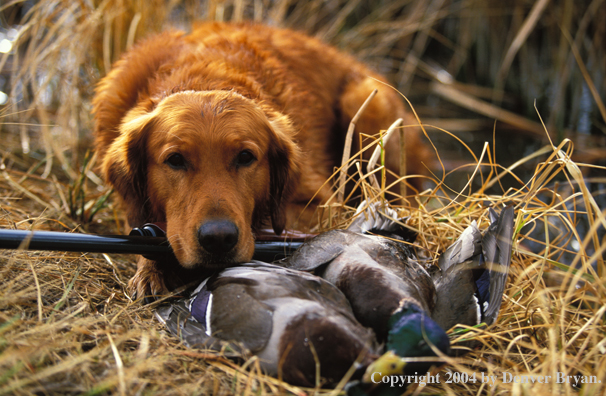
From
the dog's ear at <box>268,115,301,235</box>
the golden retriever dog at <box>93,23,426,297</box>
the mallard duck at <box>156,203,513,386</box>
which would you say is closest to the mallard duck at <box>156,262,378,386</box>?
the mallard duck at <box>156,203,513,386</box>

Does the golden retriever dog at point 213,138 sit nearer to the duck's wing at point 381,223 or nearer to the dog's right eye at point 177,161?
the dog's right eye at point 177,161

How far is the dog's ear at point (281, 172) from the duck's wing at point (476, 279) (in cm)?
96

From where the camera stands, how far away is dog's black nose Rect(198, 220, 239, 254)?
205 centimetres

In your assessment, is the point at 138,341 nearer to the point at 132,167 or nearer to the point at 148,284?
the point at 148,284

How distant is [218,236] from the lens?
2.05m

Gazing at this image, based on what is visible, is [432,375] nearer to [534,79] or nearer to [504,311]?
[504,311]

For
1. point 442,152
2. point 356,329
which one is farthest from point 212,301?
point 442,152

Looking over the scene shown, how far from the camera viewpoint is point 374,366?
1.56 m

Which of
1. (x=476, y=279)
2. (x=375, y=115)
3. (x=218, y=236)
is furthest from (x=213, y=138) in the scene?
(x=375, y=115)

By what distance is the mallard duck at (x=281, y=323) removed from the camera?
1.67 m

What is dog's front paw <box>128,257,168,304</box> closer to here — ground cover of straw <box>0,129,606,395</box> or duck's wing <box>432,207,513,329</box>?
ground cover of straw <box>0,129,606,395</box>

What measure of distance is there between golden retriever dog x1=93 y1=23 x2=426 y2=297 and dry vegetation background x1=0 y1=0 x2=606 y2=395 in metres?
0.36

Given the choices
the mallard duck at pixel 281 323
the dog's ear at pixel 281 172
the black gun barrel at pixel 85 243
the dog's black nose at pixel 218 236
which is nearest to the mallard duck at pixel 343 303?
the mallard duck at pixel 281 323

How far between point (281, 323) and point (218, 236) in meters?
0.51
